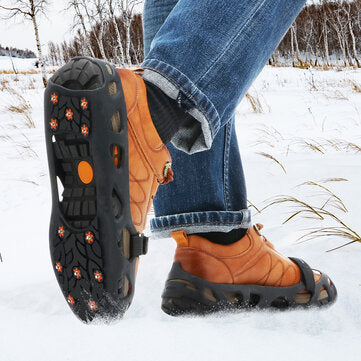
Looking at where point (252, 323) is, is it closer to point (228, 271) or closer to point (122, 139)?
point (228, 271)

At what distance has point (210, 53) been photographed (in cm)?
65

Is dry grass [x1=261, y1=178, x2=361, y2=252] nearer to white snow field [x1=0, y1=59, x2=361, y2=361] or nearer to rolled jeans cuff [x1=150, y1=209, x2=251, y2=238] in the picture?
white snow field [x1=0, y1=59, x2=361, y2=361]

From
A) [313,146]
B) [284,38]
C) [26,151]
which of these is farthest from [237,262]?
[284,38]

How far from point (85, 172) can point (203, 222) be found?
0.35m

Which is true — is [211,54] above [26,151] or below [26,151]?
above

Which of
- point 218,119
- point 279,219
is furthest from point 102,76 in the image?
point 279,219

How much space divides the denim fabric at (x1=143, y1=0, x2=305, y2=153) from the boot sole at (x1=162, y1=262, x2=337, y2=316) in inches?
12.7

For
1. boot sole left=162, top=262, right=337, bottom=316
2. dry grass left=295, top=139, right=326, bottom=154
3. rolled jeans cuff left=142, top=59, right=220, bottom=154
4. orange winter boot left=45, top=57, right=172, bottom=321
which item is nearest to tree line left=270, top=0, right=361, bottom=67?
dry grass left=295, top=139, right=326, bottom=154

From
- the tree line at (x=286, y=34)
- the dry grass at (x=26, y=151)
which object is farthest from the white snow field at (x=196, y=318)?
the tree line at (x=286, y=34)

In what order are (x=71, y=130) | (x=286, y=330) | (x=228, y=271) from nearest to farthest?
(x=71, y=130) → (x=286, y=330) → (x=228, y=271)

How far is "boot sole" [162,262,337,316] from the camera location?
2.52ft

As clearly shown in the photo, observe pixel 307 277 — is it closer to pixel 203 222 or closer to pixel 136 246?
pixel 203 222

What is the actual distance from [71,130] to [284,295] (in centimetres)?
61

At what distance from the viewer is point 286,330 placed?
705mm
